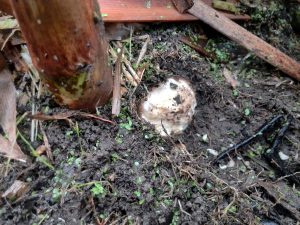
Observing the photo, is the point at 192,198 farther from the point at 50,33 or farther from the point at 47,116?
the point at 50,33

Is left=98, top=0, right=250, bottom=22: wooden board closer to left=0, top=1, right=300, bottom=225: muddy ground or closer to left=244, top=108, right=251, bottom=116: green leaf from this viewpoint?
left=0, top=1, right=300, bottom=225: muddy ground

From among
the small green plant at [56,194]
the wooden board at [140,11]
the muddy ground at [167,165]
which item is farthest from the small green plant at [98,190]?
the wooden board at [140,11]

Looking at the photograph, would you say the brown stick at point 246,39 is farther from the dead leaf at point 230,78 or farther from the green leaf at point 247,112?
the green leaf at point 247,112

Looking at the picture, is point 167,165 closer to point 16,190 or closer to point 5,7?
point 16,190

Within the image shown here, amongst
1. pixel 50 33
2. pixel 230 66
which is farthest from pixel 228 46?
pixel 50 33

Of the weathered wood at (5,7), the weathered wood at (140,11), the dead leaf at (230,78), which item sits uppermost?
the weathered wood at (5,7)

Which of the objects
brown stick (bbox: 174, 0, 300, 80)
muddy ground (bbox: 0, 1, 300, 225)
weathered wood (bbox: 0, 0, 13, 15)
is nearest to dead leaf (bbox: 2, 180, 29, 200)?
muddy ground (bbox: 0, 1, 300, 225)

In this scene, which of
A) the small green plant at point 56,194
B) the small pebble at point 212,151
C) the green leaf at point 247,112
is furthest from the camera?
the green leaf at point 247,112
